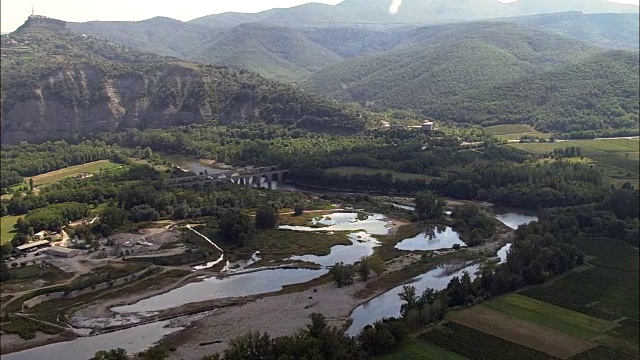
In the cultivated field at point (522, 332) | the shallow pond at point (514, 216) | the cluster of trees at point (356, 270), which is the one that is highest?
the cultivated field at point (522, 332)

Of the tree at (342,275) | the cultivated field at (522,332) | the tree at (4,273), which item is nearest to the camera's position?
the cultivated field at (522,332)

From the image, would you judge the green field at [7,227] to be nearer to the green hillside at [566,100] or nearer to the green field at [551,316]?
the green field at [551,316]

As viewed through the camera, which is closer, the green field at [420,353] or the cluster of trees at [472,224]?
the green field at [420,353]

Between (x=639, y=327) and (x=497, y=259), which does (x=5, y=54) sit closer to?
(x=497, y=259)

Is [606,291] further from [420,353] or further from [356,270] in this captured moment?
[356,270]

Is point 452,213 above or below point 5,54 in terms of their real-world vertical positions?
below

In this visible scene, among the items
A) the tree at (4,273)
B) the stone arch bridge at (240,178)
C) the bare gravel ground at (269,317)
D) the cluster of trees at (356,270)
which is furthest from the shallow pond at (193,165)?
the bare gravel ground at (269,317)

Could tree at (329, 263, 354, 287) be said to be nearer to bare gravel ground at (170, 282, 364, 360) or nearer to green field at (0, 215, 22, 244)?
bare gravel ground at (170, 282, 364, 360)

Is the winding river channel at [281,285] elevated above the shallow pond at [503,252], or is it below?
below

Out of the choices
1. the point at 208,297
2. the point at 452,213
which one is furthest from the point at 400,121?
the point at 208,297
